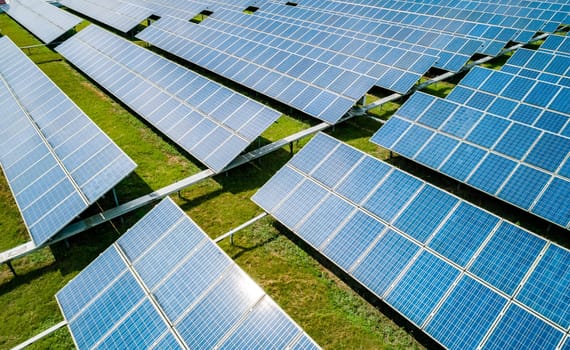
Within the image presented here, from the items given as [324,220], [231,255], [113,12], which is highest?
[113,12]

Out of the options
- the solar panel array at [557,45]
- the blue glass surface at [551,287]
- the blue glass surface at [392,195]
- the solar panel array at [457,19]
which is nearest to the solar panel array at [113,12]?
the solar panel array at [457,19]

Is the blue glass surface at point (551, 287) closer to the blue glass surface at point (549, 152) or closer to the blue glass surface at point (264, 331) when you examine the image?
the blue glass surface at point (549, 152)

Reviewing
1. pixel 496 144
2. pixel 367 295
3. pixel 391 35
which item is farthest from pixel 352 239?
pixel 391 35

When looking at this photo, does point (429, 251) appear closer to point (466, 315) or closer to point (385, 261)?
point (385, 261)

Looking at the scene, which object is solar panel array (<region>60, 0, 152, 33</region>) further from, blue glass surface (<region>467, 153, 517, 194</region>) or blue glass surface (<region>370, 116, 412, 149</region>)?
blue glass surface (<region>467, 153, 517, 194</region>)

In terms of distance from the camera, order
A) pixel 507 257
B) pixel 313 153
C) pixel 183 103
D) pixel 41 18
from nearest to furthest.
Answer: pixel 507 257
pixel 313 153
pixel 183 103
pixel 41 18

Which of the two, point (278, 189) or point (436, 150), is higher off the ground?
point (278, 189)

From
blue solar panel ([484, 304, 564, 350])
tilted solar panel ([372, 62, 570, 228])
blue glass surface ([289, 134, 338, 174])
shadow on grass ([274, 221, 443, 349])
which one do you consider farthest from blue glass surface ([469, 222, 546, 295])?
blue glass surface ([289, 134, 338, 174])
